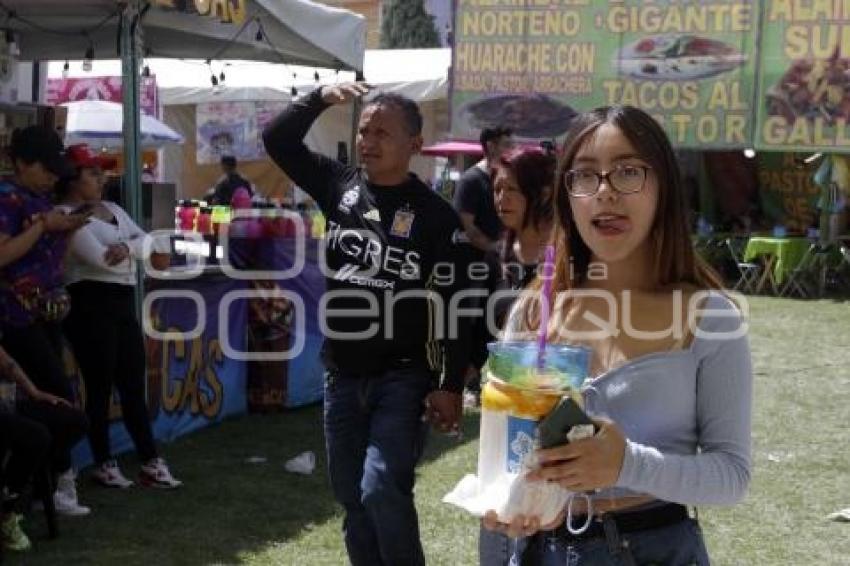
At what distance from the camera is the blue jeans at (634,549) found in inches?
70.6

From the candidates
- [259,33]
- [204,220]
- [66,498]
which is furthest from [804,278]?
[66,498]

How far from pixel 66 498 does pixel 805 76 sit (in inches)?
491

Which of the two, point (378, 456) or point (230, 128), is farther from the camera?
point (230, 128)

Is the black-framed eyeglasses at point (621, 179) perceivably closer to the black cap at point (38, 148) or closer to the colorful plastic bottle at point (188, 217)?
the black cap at point (38, 148)

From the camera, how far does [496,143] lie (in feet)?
26.3

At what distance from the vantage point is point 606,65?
16281 mm

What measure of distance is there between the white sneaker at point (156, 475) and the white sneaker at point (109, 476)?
0.30ft

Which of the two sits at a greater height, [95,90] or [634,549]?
[95,90]

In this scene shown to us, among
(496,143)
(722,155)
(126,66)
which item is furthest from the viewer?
(722,155)

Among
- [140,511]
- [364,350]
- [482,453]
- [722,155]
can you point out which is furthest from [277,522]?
[722,155]

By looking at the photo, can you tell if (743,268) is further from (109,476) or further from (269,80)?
(109,476)

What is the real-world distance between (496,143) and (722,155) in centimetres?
1135

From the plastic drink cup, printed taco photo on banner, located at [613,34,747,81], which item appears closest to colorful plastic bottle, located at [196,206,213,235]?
printed taco photo on banner, located at [613,34,747,81]

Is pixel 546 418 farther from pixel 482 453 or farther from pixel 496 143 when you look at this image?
pixel 496 143
